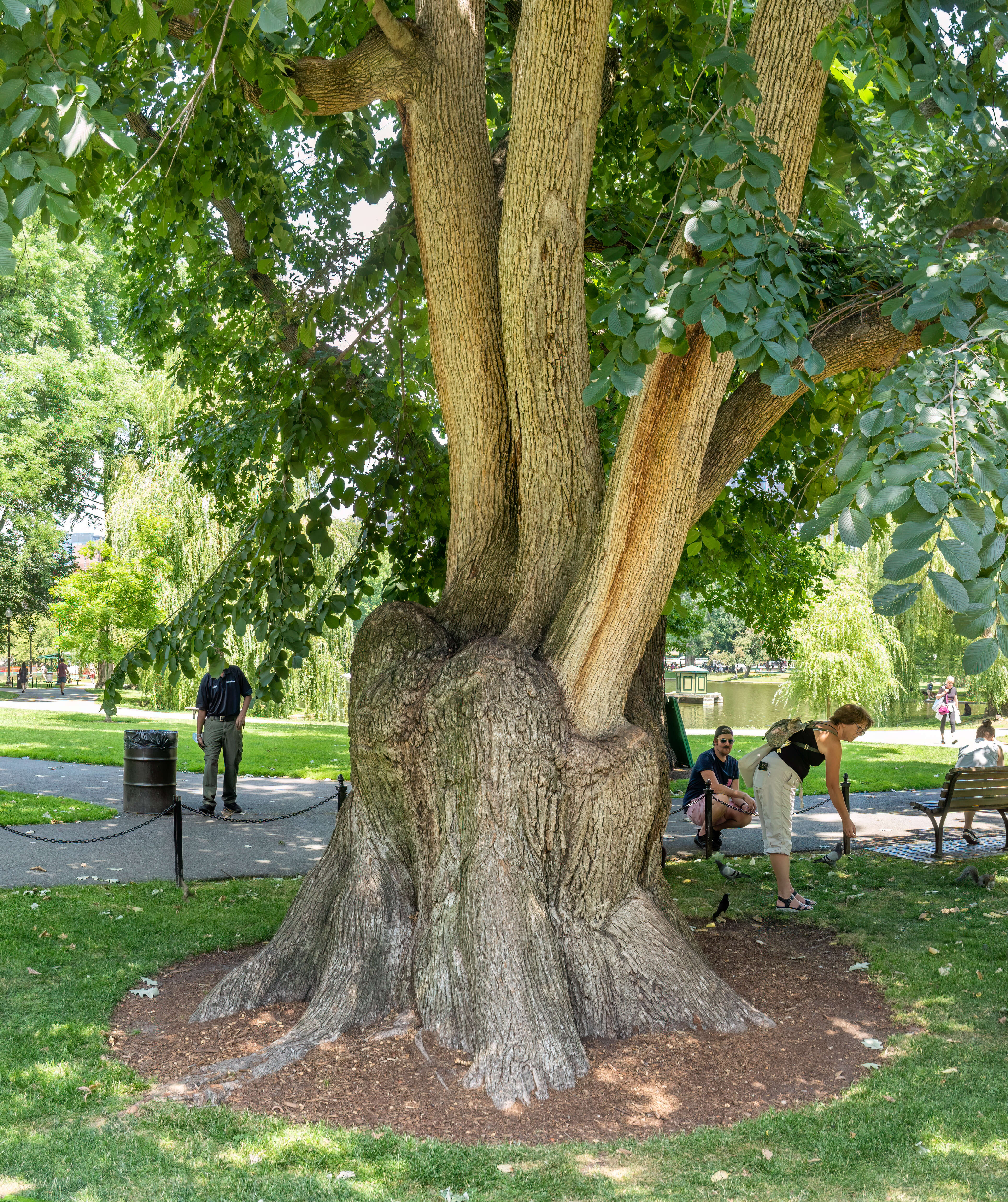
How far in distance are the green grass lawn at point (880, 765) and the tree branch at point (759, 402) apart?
24.8 feet

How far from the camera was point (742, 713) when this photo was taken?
3909cm

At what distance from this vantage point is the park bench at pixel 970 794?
9.77m

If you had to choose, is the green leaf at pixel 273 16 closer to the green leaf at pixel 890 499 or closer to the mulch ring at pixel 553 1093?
the green leaf at pixel 890 499

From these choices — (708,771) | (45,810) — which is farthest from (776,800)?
(45,810)

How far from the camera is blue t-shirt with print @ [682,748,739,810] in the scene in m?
9.91

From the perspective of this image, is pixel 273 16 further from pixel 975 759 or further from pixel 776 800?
pixel 975 759

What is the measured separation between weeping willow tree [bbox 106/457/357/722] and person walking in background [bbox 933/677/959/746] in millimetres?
13730

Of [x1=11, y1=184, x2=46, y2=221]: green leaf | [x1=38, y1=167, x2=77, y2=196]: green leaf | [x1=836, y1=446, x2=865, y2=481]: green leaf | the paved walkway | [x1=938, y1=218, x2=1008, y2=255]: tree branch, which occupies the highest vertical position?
[x1=938, y1=218, x2=1008, y2=255]: tree branch

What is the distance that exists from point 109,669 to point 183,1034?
3584 cm

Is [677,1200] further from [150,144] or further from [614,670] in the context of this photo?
[150,144]

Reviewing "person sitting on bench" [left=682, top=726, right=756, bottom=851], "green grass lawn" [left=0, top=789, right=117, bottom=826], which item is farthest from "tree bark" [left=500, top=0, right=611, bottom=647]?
"green grass lawn" [left=0, top=789, right=117, bottom=826]

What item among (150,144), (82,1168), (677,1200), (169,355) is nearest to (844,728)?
(677,1200)

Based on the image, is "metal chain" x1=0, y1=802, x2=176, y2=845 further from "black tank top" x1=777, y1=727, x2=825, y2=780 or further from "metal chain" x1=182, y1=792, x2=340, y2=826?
"black tank top" x1=777, y1=727, x2=825, y2=780

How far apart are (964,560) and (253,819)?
31.1ft
